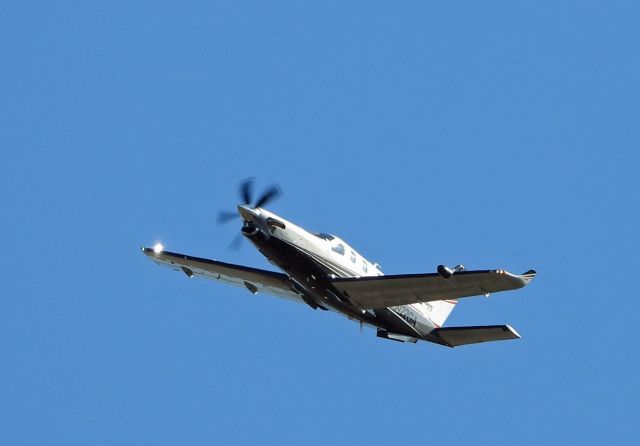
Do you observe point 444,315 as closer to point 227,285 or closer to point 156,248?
point 227,285

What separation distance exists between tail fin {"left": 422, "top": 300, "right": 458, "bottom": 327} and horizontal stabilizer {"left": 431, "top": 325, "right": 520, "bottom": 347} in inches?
41.6

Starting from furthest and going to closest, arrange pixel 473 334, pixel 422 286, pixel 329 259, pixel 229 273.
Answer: pixel 229 273 → pixel 473 334 → pixel 329 259 → pixel 422 286

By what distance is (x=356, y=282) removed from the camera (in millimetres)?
35750

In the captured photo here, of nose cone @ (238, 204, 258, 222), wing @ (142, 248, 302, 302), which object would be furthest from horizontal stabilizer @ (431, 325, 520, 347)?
nose cone @ (238, 204, 258, 222)

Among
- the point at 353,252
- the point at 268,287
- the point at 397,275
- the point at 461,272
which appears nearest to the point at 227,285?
the point at 268,287

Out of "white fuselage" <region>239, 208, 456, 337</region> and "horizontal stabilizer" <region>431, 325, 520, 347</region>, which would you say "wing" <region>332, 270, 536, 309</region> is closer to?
"white fuselage" <region>239, 208, 456, 337</region>

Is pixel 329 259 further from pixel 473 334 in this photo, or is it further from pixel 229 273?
pixel 473 334

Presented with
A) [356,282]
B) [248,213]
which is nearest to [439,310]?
[356,282]

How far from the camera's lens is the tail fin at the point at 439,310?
39.8 meters

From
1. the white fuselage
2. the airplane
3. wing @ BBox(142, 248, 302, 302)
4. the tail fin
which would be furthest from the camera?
the tail fin

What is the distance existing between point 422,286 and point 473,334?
4253 mm

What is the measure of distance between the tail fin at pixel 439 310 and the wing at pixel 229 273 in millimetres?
5356

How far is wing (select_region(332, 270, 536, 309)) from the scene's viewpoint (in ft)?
104

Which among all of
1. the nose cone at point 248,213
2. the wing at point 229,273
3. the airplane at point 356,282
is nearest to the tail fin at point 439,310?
the airplane at point 356,282
